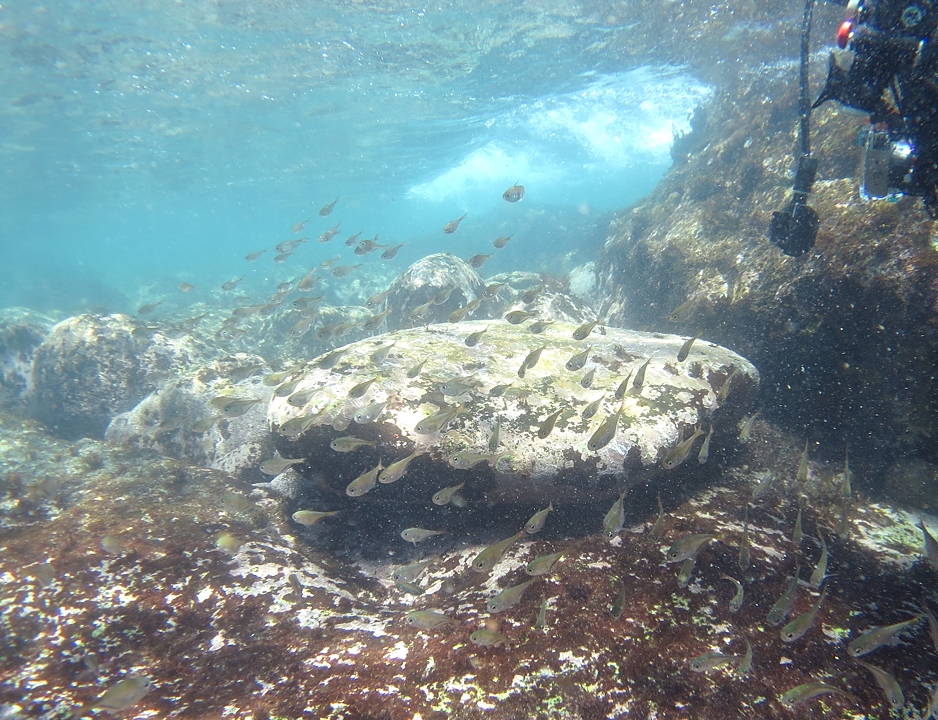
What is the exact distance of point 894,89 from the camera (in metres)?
3.85

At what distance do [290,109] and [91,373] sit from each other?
76.1 feet

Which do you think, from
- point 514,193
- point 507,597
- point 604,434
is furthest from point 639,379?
point 514,193

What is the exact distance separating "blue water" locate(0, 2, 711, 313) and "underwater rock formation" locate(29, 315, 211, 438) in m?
14.2

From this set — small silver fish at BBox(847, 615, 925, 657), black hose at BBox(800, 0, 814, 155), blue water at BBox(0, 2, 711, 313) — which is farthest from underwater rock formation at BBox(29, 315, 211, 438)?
blue water at BBox(0, 2, 711, 313)

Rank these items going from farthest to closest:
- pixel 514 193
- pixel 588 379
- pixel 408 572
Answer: pixel 514 193
pixel 588 379
pixel 408 572

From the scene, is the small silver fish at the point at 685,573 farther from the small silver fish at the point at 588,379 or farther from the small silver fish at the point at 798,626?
the small silver fish at the point at 588,379

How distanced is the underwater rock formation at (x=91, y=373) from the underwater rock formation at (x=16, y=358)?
1315 millimetres

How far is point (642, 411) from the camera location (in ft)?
16.0

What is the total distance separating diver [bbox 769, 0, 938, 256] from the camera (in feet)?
11.8

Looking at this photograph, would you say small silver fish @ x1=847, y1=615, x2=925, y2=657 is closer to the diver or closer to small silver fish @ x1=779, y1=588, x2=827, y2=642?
small silver fish @ x1=779, y1=588, x2=827, y2=642

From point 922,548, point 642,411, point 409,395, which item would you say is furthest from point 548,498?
Result: point 922,548

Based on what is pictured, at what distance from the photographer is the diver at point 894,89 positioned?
11.8ft

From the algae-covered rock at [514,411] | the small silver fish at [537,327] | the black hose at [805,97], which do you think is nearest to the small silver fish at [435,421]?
the algae-covered rock at [514,411]

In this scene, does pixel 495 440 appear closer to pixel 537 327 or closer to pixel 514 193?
pixel 537 327
